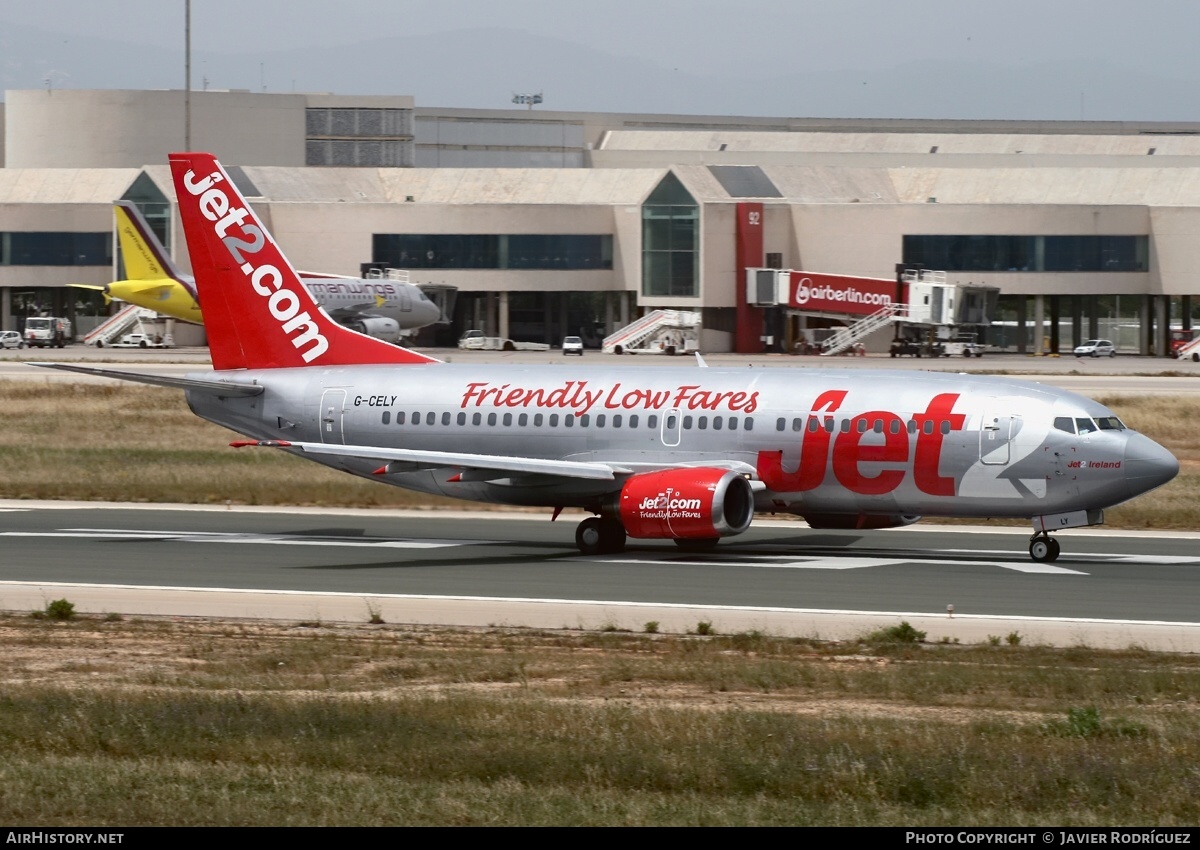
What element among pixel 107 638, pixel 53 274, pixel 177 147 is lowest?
pixel 107 638

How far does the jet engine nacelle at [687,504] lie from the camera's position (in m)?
33.2

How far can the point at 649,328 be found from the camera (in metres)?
122

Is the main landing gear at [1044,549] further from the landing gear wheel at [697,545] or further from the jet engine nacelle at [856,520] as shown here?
the landing gear wheel at [697,545]

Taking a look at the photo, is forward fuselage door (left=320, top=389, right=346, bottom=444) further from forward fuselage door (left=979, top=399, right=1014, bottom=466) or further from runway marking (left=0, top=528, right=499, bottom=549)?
forward fuselage door (left=979, top=399, right=1014, bottom=466)

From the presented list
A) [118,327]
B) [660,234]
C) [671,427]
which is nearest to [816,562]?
[671,427]

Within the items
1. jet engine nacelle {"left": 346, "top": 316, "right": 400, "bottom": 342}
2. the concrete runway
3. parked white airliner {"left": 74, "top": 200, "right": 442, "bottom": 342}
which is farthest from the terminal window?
the concrete runway

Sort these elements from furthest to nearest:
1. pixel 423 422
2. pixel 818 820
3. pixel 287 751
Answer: pixel 423 422, pixel 287 751, pixel 818 820

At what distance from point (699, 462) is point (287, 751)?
20120 mm

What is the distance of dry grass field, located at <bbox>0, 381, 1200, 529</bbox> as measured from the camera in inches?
1781

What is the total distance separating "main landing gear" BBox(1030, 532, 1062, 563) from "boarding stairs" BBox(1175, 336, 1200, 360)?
85431 millimetres

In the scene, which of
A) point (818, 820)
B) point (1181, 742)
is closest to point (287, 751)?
point (818, 820)

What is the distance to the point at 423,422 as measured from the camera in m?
38.2

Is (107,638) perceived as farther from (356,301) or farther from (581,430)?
(356,301)
